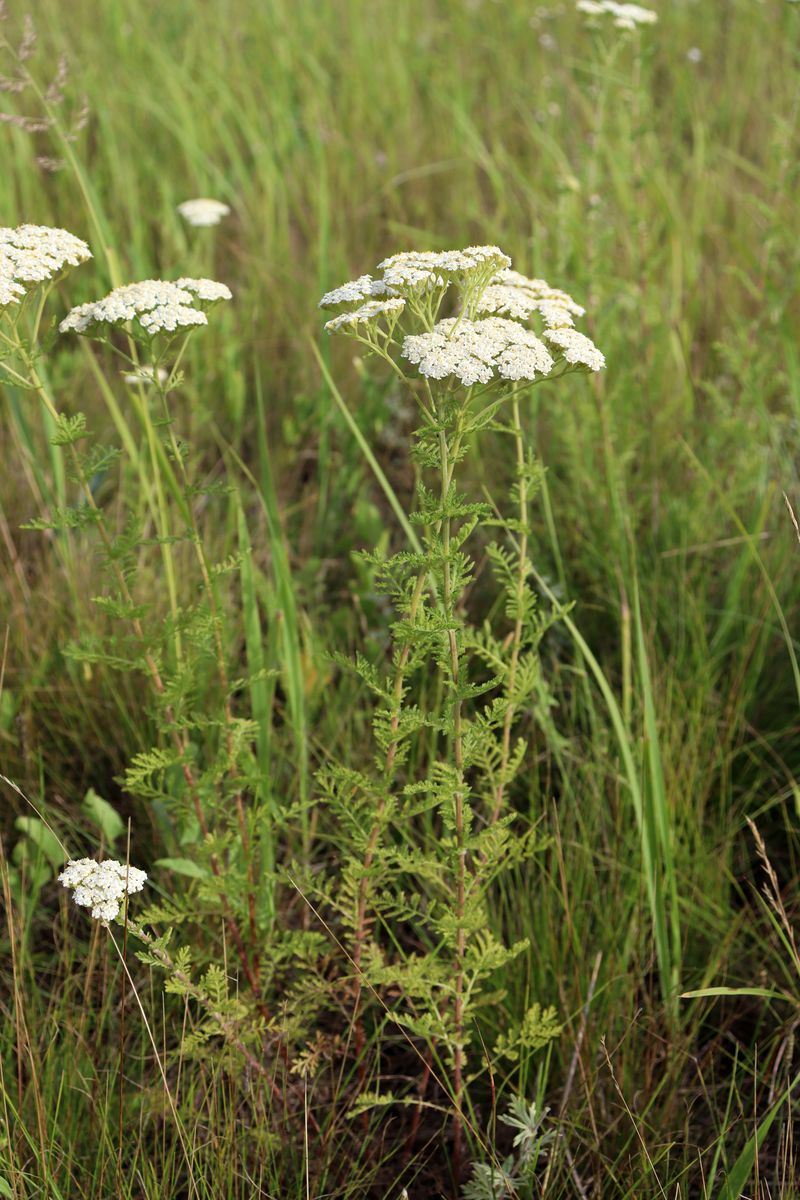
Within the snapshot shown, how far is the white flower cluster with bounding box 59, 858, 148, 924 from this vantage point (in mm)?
1169

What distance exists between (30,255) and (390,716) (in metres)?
0.77

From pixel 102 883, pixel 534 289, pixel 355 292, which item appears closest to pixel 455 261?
pixel 355 292

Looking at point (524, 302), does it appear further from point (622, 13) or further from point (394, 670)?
point (622, 13)

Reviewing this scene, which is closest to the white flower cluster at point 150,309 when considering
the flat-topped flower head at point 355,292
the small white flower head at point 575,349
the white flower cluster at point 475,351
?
the flat-topped flower head at point 355,292

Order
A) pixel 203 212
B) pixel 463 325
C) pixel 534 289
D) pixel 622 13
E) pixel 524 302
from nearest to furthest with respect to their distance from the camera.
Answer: pixel 463 325
pixel 524 302
pixel 534 289
pixel 622 13
pixel 203 212

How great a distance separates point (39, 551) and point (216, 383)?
33.0 inches

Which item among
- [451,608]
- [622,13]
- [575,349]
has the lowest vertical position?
[451,608]

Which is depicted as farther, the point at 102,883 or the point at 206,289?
the point at 206,289

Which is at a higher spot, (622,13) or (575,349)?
(622,13)

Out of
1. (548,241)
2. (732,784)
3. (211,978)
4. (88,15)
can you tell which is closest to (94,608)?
(211,978)

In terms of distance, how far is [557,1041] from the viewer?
5.38ft

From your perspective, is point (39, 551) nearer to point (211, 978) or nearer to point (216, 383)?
point (216, 383)

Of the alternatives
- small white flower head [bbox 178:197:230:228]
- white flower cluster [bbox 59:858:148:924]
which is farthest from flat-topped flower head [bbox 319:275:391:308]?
small white flower head [bbox 178:197:230:228]

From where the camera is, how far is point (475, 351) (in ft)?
3.96
